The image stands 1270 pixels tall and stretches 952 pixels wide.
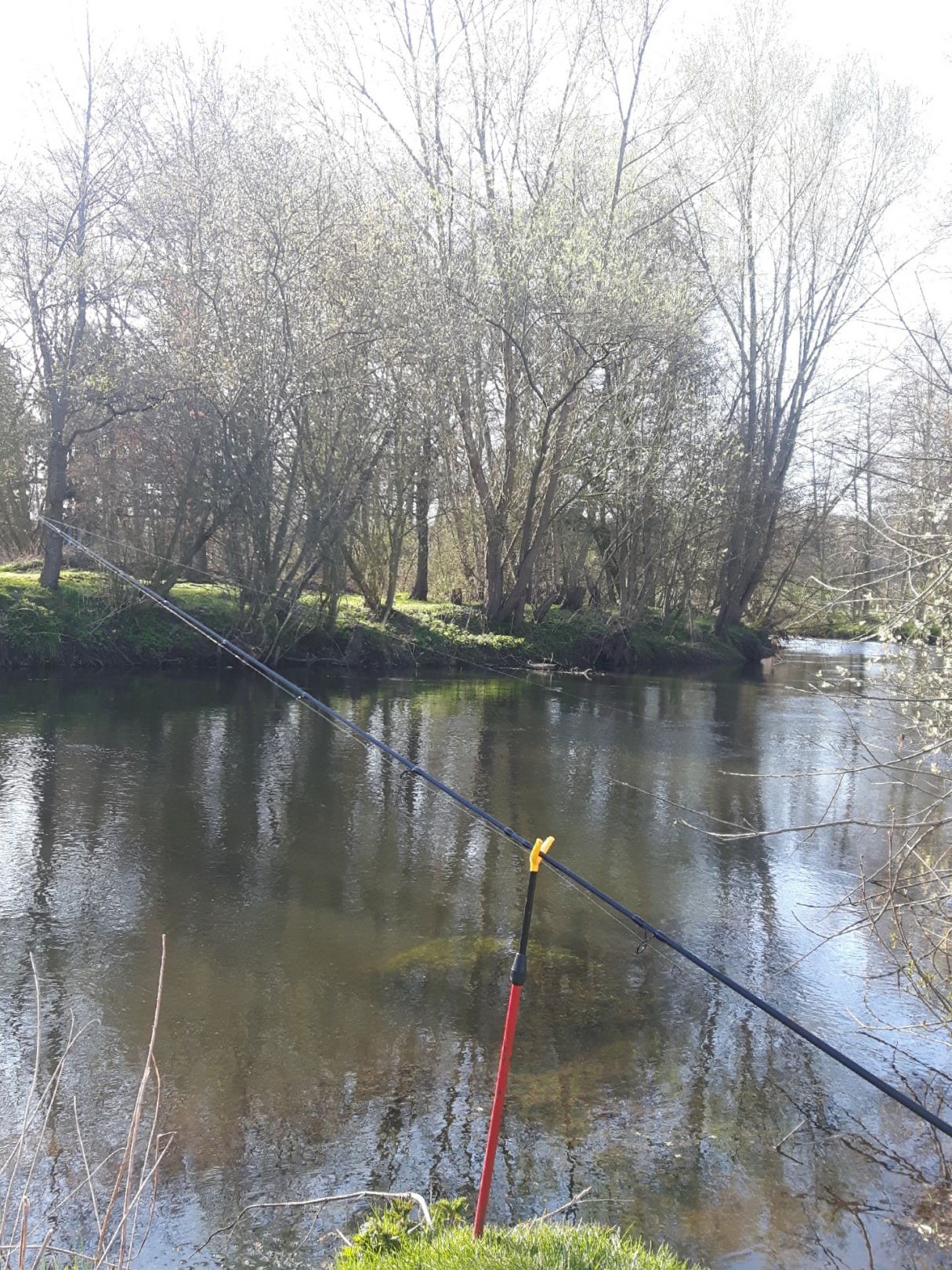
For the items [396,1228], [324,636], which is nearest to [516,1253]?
[396,1228]

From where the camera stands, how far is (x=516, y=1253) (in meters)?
3.49

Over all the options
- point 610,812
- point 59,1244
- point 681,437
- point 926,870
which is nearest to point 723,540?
point 681,437

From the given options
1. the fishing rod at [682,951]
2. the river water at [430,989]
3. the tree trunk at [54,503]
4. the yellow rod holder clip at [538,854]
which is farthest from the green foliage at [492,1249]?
the tree trunk at [54,503]

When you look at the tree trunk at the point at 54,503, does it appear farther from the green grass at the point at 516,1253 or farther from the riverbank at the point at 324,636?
the green grass at the point at 516,1253

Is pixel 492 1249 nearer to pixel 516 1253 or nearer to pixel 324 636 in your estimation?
pixel 516 1253

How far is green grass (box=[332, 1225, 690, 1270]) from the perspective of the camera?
3.43 m

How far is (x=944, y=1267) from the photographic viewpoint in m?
4.29

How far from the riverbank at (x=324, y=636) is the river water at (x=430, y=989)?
587cm

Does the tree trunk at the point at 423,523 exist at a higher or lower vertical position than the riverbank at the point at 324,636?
higher

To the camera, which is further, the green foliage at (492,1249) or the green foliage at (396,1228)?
the green foliage at (396,1228)

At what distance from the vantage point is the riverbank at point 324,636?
65.3 feet

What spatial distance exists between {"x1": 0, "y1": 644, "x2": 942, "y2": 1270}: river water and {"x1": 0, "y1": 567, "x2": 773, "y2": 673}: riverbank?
231 inches

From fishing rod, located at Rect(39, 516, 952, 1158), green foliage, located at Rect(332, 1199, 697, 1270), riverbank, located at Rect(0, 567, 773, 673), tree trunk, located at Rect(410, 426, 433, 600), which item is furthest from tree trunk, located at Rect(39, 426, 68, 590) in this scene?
green foliage, located at Rect(332, 1199, 697, 1270)

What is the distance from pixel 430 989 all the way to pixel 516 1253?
337cm
